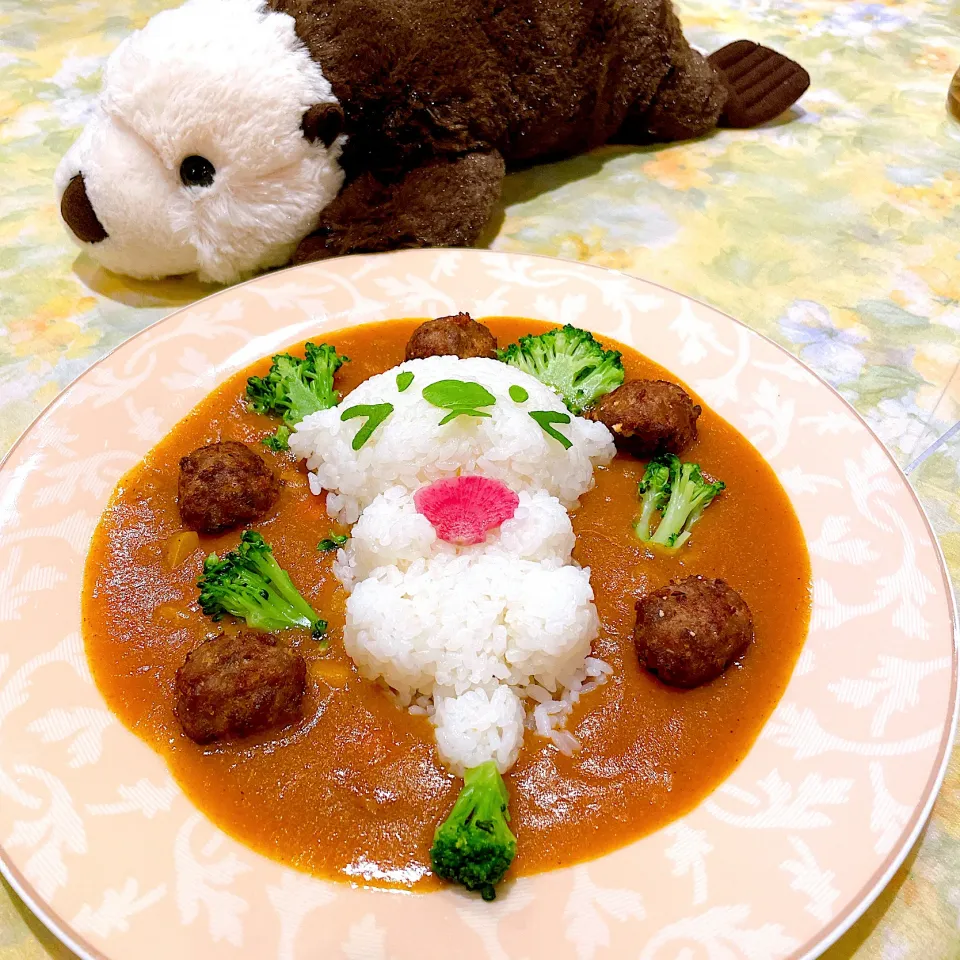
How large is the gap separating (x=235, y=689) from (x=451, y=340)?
159 centimetres

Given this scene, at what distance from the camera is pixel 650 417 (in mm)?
2979

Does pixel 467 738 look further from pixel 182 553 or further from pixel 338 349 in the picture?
pixel 338 349

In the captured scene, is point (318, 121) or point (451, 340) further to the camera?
point (318, 121)

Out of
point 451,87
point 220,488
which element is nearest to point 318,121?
point 451,87

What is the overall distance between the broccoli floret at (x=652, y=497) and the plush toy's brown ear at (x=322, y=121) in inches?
79.9

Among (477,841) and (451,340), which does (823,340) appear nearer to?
(451,340)

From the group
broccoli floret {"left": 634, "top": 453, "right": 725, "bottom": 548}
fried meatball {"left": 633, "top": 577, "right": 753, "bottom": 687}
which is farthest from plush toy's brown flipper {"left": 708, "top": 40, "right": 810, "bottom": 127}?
fried meatball {"left": 633, "top": 577, "right": 753, "bottom": 687}

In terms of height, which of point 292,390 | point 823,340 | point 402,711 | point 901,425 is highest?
point 292,390

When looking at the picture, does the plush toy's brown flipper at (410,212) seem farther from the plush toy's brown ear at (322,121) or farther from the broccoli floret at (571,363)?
the broccoli floret at (571,363)

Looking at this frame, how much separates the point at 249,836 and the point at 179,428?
5.25 feet

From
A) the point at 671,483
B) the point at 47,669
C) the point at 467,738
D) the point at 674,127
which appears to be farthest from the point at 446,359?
the point at 674,127

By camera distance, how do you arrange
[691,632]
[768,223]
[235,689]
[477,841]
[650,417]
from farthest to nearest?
[768,223]
[650,417]
[691,632]
[235,689]
[477,841]

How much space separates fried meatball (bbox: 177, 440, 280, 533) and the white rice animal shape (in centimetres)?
24

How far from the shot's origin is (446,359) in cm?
311
